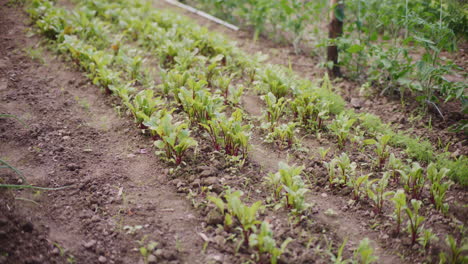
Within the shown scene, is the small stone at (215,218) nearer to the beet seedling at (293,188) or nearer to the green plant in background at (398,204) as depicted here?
the beet seedling at (293,188)

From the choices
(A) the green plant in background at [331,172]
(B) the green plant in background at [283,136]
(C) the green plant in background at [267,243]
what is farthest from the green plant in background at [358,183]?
(C) the green plant in background at [267,243]

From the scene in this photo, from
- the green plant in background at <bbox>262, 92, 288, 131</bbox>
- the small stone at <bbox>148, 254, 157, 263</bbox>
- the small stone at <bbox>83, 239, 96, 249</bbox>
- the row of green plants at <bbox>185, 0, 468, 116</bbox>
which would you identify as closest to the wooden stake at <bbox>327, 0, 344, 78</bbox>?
the row of green plants at <bbox>185, 0, 468, 116</bbox>

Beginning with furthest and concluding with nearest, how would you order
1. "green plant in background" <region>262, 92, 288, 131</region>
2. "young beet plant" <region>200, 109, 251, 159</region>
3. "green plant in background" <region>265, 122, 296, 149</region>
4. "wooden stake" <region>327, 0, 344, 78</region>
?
"wooden stake" <region>327, 0, 344, 78</region> → "green plant in background" <region>262, 92, 288, 131</region> → "green plant in background" <region>265, 122, 296, 149</region> → "young beet plant" <region>200, 109, 251, 159</region>

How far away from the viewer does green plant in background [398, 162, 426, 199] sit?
10.7 feet

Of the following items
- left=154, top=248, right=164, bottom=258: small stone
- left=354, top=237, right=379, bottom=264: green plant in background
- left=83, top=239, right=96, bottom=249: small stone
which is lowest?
left=83, top=239, right=96, bottom=249: small stone

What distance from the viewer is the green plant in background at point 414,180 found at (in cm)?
327

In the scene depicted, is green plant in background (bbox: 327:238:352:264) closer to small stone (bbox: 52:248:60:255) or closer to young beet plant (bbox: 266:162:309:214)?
young beet plant (bbox: 266:162:309:214)

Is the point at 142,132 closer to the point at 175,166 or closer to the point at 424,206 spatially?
the point at 175,166

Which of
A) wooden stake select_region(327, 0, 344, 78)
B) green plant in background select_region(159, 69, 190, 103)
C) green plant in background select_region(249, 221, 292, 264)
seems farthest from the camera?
wooden stake select_region(327, 0, 344, 78)

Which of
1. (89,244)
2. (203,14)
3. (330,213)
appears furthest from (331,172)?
(203,14)

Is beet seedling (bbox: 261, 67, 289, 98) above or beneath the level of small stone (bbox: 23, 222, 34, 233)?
above

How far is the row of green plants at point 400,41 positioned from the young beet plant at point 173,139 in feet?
8.22

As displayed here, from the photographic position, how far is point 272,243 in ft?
8.80

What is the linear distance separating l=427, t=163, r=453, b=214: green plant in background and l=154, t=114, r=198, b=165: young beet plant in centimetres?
219
